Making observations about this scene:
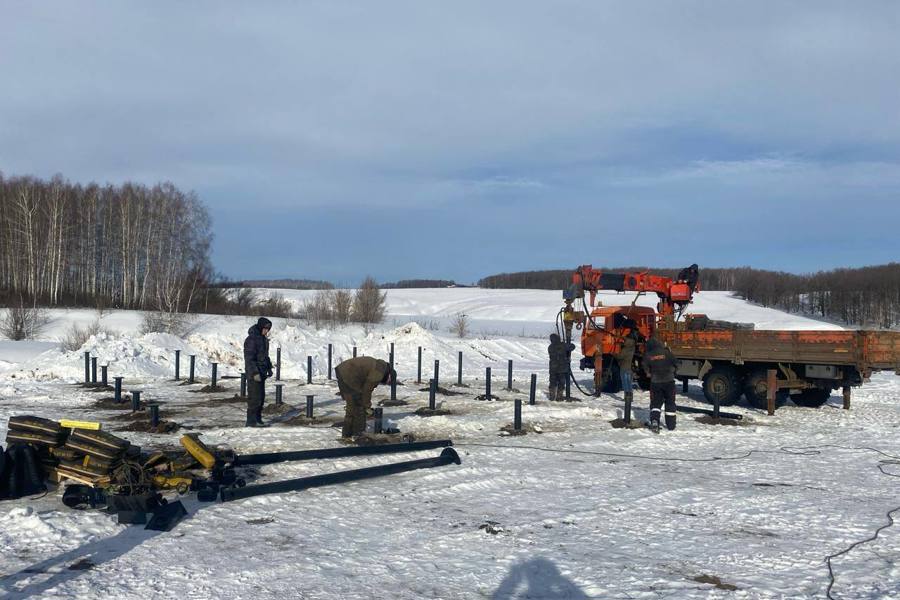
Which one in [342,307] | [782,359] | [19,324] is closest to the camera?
[782,359]

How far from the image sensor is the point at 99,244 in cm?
5344

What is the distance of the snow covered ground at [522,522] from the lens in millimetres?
6027

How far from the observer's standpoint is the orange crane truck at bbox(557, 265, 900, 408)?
1630 cm

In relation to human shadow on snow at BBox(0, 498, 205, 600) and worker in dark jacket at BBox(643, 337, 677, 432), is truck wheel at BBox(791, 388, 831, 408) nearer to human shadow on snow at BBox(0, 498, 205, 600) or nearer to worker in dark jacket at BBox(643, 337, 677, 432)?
worker in dark jacket at BBox(643, 337, 677, 432)

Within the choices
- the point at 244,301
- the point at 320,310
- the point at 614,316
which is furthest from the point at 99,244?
the point at 614,316

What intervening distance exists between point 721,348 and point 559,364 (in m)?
3.58

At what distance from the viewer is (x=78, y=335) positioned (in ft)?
97.7

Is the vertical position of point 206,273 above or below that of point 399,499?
above

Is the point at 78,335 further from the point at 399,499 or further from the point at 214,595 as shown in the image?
the point at 214,595

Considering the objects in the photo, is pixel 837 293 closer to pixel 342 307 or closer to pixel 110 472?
pixel 342 307

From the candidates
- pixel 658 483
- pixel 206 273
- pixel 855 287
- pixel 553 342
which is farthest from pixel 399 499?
pixel 855 287

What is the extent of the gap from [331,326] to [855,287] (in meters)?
73.6

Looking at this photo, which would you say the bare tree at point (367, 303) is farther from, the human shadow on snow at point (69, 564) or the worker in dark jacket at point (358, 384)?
the human shadow on snow at point (69, 564)

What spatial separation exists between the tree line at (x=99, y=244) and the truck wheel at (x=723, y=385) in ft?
117
